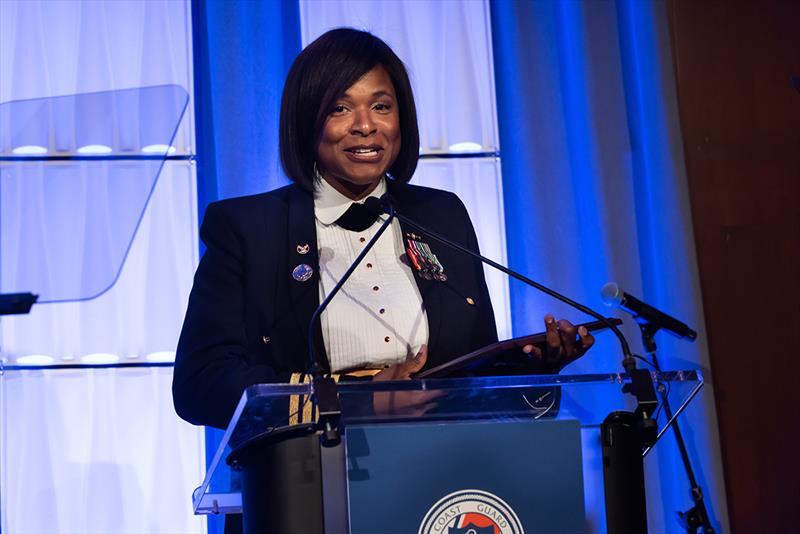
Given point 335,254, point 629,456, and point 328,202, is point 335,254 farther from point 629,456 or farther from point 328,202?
point 629,456

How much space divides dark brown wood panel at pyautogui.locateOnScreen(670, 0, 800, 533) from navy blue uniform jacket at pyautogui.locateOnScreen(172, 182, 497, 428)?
122cm

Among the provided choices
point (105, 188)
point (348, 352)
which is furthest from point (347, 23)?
point (105, 188)

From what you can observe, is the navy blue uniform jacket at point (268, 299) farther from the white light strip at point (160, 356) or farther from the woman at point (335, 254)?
the white light strip at point (160, 356)

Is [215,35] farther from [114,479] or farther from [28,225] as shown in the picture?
[28,225]

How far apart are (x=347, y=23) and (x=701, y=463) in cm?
178

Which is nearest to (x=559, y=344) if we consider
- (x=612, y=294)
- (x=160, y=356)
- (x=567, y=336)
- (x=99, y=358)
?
(x=567, y=336)

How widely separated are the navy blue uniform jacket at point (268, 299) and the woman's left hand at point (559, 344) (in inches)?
20.0

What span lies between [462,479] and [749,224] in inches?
Answer: 90.6

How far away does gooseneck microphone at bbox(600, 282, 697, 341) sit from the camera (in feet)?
8.52

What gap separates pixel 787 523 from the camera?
10.9 feet

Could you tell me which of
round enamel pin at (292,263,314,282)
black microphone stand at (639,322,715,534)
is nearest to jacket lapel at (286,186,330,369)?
round enamel pin at (292,263,314,282)

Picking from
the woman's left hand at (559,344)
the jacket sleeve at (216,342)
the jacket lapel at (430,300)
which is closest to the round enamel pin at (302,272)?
the jacket sleeve at (216,342)

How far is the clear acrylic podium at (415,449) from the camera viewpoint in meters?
1.43

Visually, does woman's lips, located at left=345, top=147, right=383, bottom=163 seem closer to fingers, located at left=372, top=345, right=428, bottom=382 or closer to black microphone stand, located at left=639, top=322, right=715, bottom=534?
fingers, located at left=372, top=345, right=428, bottom=382
